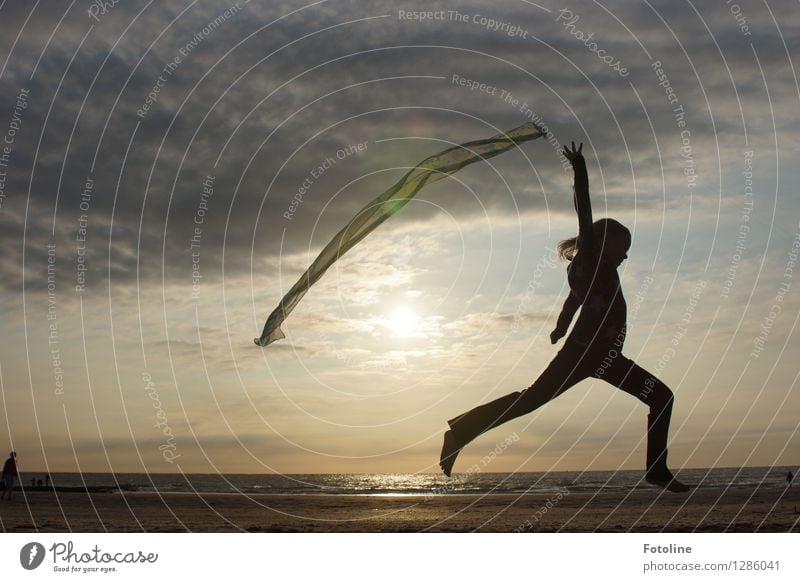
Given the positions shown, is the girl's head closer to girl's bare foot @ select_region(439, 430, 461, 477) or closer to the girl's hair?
the girl's hair

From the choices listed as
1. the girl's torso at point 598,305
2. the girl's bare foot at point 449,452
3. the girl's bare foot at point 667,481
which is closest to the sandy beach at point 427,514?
the girl's bare foot at point 449,452

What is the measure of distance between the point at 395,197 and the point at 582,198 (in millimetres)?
3433

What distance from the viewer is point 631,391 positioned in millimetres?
15406

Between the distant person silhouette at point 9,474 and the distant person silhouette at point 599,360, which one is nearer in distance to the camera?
the distant person silhouette at point 599,360

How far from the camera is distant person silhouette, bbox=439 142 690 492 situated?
15.3 meters

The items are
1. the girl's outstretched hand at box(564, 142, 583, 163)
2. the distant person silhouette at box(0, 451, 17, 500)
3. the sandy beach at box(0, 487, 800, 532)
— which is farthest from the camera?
the distant person silhouette at box(0, 451, 17, 500)

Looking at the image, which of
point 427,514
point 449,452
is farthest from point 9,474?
point 449,452

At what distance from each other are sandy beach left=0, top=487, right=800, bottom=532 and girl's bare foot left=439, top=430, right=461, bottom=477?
561 inches

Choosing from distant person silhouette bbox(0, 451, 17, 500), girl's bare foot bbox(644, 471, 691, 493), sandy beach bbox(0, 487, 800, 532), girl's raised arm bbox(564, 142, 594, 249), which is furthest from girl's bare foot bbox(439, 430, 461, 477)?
distant person silhouette bbox(0, 451, 17, 500)

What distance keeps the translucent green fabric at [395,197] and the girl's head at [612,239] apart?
2.11 metres

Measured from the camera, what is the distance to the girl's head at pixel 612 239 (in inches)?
610

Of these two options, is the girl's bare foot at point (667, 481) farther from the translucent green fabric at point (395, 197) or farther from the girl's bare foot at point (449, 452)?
the translucent green fabric at point (395, 197)

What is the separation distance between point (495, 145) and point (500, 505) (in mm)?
31596
